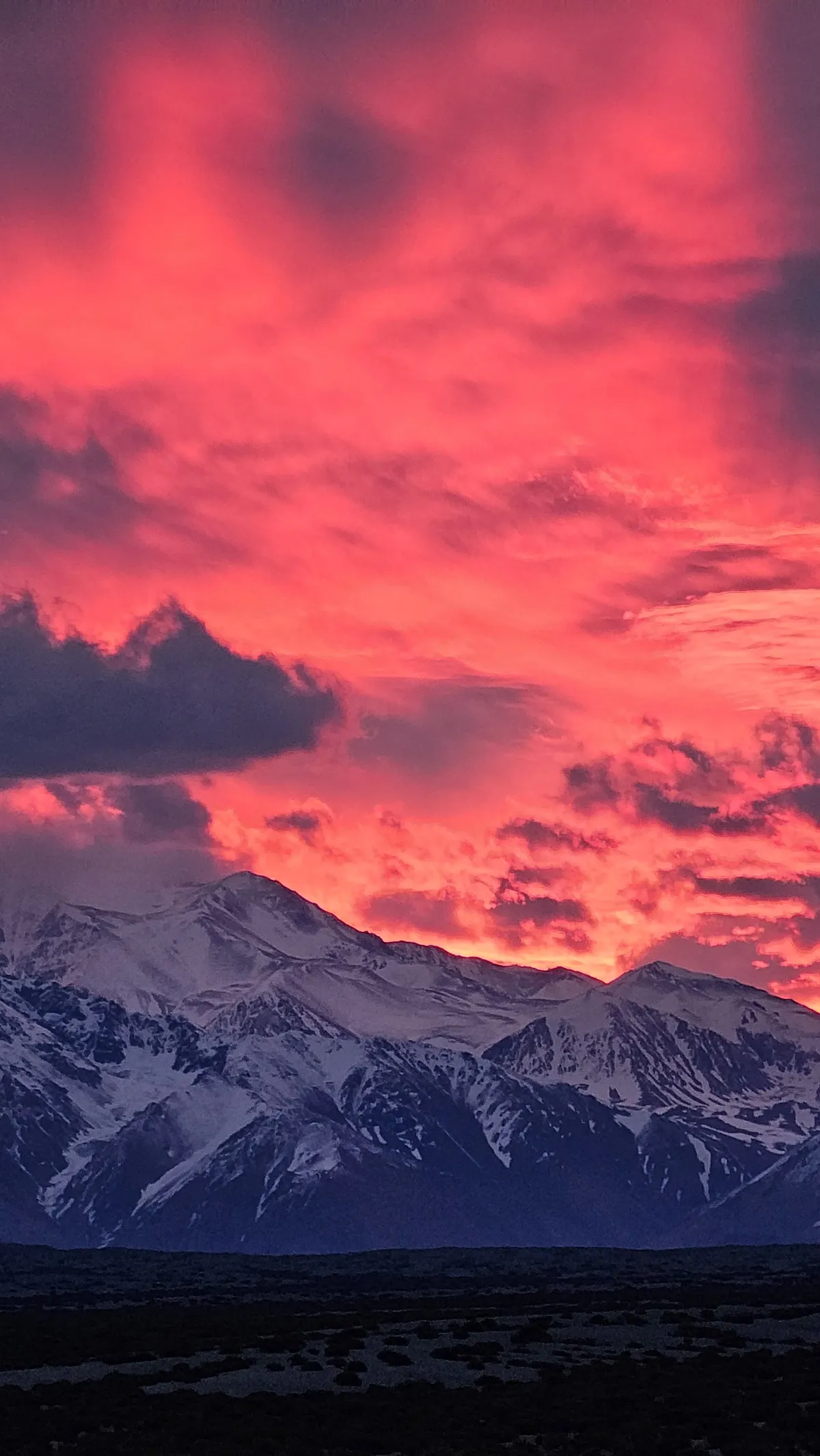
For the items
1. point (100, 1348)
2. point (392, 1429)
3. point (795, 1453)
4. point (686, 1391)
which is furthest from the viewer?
point (100, 1348)

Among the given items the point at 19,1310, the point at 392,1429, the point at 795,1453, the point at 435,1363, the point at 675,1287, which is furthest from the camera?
the point at 675,1287

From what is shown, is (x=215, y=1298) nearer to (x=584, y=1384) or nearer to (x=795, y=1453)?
(x=584, y=1384)

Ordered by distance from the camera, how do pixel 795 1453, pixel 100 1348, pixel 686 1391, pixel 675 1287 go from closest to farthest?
1. pixel 795 1453
2. pixel 686 1391
3. pixel 100 1348
4. pixel 675 1287

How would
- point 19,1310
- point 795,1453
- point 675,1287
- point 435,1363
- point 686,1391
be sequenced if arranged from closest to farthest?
point 795,1453 → point 686,1391 → point 435,1363 → point 19,1310 → point 675,1287

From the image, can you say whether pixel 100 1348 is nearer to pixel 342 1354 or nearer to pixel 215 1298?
pixel 342 1354

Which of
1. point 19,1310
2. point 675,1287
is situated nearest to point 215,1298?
point 19,1310

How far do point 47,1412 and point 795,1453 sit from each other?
2753cm

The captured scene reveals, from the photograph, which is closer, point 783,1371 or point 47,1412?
point 47,1412

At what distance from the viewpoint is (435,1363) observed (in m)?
85.1

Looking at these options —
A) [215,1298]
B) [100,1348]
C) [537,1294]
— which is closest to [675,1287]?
[537,1294]

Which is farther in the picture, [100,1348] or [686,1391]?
[100,1348]

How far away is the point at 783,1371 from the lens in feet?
264

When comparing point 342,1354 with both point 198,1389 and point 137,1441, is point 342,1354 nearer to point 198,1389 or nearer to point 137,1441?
point 198,1389

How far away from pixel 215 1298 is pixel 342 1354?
2949 inches
